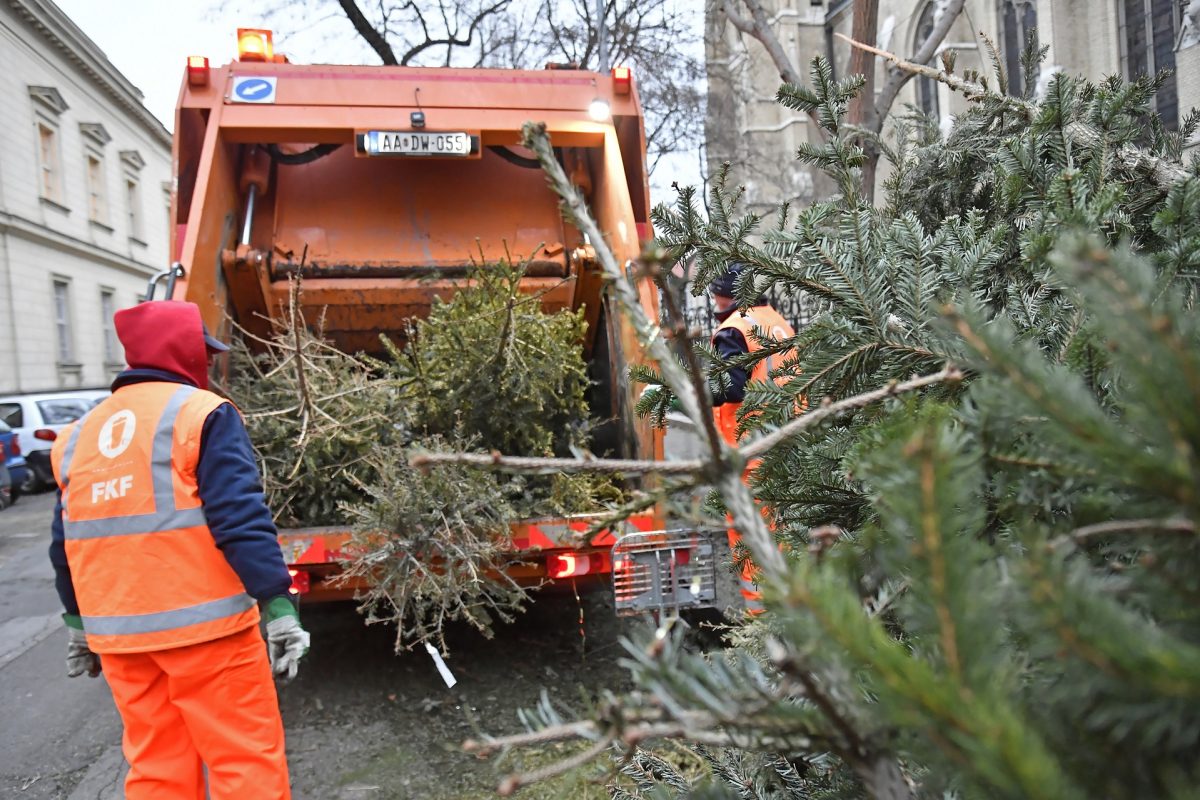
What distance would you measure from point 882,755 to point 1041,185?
3.87ft

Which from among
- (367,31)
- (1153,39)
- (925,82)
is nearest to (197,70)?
(367,31)

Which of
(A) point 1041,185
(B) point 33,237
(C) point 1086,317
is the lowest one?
(C) point 1086,317

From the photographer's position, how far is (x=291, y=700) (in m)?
3.74

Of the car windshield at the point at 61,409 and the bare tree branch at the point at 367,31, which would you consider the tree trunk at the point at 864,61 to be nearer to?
the bare tree branch at the point at 367,31

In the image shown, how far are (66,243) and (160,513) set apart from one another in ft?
74.7

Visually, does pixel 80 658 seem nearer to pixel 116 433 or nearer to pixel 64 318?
pixel 116 433

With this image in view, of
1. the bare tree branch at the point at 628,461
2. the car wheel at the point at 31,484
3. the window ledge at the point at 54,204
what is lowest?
the car wheel at the point at 31,484

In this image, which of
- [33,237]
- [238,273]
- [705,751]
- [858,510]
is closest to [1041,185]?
[858,510]

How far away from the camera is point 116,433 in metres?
2.39

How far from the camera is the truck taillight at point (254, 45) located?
466cm

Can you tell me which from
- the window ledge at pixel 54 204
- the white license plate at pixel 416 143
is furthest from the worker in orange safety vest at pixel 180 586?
the window ledge at pixel 54 204

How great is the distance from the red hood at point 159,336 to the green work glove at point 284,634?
28.5 inches

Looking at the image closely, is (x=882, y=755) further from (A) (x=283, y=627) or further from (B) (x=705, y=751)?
(A) (x=283, y=627)

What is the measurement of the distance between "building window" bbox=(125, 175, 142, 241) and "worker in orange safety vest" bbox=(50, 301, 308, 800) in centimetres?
2673
